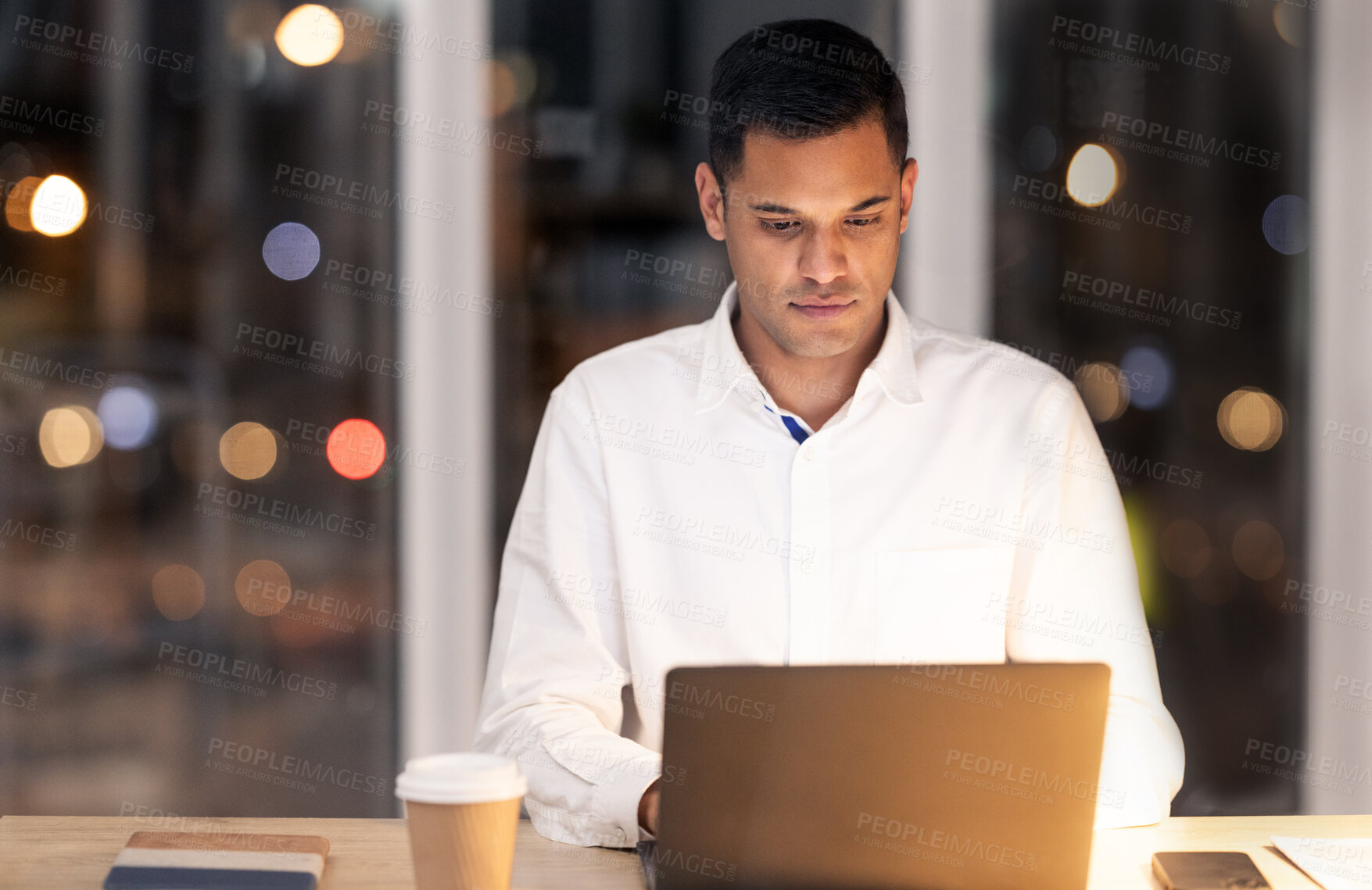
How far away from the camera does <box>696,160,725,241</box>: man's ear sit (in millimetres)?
1913

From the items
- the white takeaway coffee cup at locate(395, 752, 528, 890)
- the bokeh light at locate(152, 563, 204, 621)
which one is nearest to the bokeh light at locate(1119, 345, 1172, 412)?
the white takeaway coffee cup at locate(395, 752, 528, 890)

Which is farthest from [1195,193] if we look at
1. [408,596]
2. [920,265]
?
[408,596]

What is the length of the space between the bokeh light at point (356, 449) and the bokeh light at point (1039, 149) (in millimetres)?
1617

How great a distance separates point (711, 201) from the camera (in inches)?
76.1

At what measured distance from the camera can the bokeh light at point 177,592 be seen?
106 inches

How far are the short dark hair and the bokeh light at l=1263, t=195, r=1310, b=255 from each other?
4.24 ft

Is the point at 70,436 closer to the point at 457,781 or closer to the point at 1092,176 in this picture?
the point at 457,781

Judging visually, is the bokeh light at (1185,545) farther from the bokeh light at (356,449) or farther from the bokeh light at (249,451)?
the bokeh light at (249,451)

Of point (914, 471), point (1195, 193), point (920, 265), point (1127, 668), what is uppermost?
point (1195, 193)

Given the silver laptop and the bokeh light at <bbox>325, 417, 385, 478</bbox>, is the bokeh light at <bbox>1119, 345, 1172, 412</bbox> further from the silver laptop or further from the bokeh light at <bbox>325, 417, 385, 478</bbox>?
the silver laptop

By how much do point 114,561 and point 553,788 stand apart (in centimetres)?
197

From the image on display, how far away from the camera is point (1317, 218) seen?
2590mm

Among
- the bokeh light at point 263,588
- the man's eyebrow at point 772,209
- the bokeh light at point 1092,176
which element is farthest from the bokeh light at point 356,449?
the bokeh light at point 1092,176

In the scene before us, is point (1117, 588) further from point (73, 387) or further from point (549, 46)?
point (73, 387)
